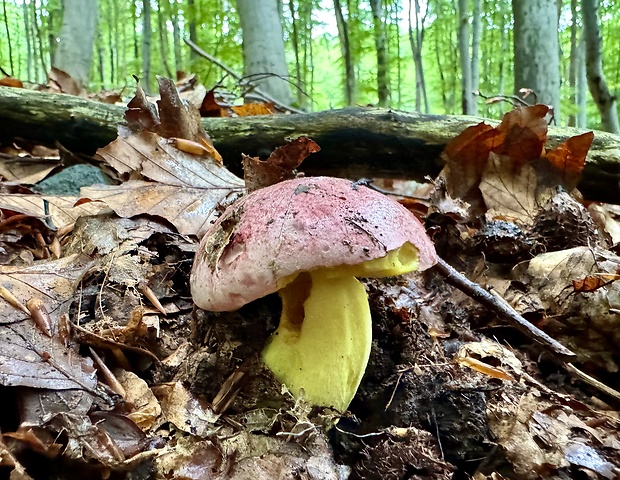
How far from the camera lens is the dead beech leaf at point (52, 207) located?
224 cm

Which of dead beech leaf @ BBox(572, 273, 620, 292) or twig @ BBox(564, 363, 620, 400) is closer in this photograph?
twig @ BBox(564, 363, 620, 400)

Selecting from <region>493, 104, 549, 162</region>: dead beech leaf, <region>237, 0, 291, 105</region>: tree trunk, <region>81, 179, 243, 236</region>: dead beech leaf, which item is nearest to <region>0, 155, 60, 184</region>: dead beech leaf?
<region>81, 179, 243, 236</region>: dead beech leaf

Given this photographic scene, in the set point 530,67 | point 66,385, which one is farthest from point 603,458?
point 530,67

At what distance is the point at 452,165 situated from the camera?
2947 millimetres

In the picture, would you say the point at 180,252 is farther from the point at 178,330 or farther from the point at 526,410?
the point at 526,410

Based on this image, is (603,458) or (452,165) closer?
(603,458)

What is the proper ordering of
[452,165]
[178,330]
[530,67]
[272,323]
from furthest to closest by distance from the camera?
1. [530,67]
2. [452,165]
3. [178,330]
4. [272,323]

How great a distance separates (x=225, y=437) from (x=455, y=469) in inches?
25.3

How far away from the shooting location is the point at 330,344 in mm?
1453

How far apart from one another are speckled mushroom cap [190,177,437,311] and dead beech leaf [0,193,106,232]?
112cm

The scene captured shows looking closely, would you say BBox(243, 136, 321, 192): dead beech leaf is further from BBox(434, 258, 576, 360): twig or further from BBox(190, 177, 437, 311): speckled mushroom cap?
BBox(434, 258, 576, 360): twig

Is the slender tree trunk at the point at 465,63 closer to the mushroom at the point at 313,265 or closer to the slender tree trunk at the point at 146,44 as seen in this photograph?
the slender tree trunk at the point at 146,44

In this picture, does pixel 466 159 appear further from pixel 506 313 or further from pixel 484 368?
pixel 484 368

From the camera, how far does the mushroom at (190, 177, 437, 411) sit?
1.21 metres
